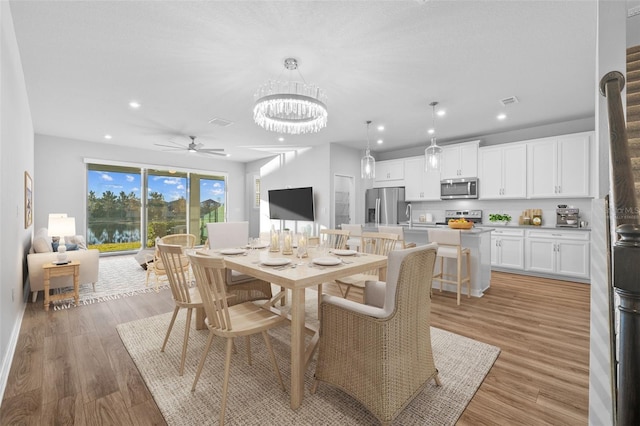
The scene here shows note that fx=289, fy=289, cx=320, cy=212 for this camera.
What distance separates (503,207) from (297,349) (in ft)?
18.7

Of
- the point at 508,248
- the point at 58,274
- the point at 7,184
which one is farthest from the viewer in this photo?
the point at 508,248

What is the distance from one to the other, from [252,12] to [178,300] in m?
2.34

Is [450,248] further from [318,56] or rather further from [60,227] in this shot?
[60,227]

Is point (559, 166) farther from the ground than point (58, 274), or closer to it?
farther from the ground

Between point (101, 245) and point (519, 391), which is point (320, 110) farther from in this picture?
point (101, 245)

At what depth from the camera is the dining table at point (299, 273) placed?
1779 mm

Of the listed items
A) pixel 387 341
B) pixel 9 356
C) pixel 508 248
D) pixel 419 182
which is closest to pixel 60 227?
pixel 9 356

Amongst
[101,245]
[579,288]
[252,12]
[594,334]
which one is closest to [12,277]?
[252,12]

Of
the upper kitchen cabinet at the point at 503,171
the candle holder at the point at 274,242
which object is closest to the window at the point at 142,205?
the candle holder at the point at 274,242

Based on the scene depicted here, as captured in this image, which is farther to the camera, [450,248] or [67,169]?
[67,169]

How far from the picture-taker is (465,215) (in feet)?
20.5

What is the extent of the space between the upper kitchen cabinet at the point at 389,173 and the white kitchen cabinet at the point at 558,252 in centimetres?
290

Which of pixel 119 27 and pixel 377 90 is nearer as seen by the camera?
pixel 119 27

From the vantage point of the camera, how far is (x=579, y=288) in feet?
14.3
